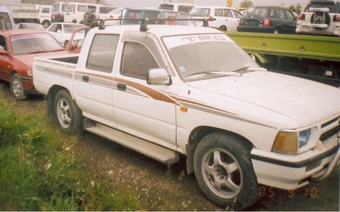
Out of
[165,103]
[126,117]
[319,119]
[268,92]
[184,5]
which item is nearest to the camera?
[319,119]

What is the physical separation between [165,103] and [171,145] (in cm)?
51

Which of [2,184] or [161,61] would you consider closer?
[2,184]

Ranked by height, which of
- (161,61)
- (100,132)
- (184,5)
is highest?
(184,5)

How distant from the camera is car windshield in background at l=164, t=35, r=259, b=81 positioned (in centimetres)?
432

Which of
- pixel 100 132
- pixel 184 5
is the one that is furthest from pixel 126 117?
pixel 184 5

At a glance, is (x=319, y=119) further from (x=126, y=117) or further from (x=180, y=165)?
(x=126, y=117)

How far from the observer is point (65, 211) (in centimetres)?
347

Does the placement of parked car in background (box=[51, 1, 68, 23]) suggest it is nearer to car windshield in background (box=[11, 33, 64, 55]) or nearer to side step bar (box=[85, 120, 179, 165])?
car windshield in background (box=[11, 33, 64, 55])

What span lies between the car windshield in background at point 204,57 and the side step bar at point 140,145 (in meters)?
0.93

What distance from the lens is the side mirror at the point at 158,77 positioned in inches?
157

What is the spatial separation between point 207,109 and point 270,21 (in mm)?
14925

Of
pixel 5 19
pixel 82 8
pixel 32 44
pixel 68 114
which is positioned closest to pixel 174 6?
pixel 82 8

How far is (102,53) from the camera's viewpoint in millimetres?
5203

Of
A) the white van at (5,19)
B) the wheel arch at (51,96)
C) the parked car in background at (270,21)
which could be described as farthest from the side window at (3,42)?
the parked car in background at (270,21)
